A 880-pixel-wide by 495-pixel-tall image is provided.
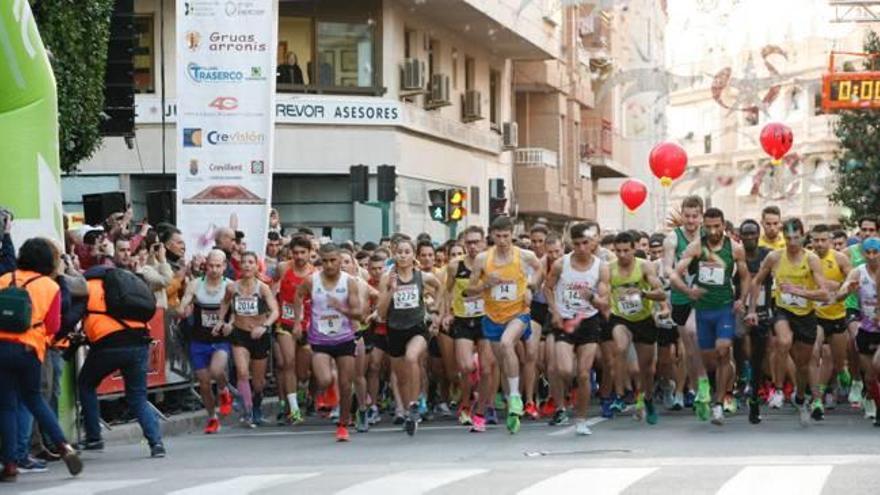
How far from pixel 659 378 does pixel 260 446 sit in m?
6.26

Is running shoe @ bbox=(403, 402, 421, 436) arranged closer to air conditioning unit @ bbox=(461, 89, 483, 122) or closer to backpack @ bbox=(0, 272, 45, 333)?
backpack @ bbox=(0, 272, 45, 333)

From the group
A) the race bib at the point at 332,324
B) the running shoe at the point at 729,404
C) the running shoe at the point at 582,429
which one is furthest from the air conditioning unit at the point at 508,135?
the running shoe at the point at 582,429

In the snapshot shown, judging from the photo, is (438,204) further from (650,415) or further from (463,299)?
(650,415)

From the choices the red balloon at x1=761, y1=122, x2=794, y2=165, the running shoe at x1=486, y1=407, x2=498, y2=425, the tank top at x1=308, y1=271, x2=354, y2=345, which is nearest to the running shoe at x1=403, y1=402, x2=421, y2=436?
the tank top at x1=308, y1=271, x2=354, y2=345

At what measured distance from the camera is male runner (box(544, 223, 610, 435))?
60.2 feet

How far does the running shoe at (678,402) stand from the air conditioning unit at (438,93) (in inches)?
841

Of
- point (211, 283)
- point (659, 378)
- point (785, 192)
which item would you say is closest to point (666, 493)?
point (211, 283)

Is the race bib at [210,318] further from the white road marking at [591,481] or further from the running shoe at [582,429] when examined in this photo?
→ the white road marking at [591,481]

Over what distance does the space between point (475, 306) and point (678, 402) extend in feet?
11.2

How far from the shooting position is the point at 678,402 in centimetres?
2128

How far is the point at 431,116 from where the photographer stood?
41.8 m

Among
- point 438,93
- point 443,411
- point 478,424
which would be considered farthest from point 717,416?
point 438,93

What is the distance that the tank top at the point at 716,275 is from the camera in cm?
1838

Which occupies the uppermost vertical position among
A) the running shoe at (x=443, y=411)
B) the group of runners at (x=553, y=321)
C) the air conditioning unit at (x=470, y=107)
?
the air conditioning unit at (x=470, y=107)
